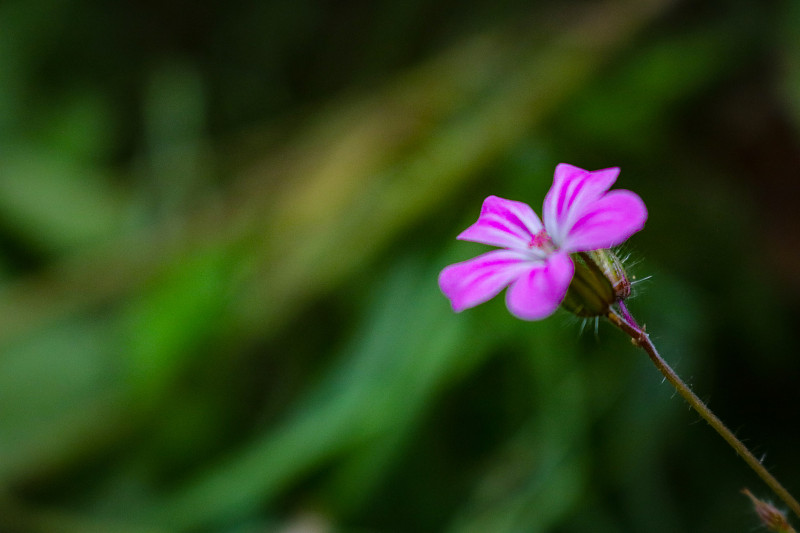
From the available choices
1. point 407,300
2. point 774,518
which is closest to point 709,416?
point 774,518

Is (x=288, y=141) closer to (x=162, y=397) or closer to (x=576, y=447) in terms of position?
(x=162, y=397)

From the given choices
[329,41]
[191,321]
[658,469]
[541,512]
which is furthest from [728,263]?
[329,41]

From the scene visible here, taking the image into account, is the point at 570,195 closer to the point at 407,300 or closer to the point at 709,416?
the point at 709,416

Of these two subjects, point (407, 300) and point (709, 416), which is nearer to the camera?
point (709, 416)

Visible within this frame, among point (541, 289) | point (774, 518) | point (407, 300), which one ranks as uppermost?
point (407, 300)

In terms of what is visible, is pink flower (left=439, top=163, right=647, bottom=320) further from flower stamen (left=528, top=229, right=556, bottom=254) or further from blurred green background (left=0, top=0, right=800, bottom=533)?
blurred green background (left=0, top=0, right=800, bottom=533)

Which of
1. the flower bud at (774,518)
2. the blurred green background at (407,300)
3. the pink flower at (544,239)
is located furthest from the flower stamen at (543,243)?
the blurred green background at (407,300)
